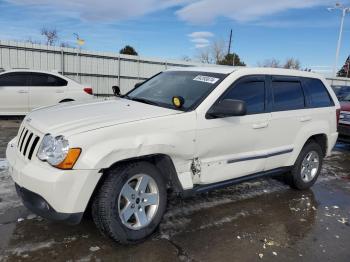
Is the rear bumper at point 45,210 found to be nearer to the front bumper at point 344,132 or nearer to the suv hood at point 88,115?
the suv hood at point 88,115

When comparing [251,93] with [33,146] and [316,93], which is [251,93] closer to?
[316,93]

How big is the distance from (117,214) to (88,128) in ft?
2.69

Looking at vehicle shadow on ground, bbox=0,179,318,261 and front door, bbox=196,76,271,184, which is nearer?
vehicle shadow on ground, bbox=0,179,318,261

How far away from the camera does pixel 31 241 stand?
11.7 feet

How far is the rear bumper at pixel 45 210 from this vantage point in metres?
3.17

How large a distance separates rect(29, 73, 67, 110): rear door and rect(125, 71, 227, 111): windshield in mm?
7052

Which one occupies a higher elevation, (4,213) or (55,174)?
(55,174)

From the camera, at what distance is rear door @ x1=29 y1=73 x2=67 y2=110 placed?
11.2 metres

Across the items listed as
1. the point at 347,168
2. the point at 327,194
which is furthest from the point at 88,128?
the point at 347,168

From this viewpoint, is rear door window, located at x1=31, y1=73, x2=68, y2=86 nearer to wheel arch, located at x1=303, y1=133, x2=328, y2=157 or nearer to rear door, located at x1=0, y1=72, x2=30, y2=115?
rear door, located at x1=0, y1=72, x2=30, y2=115

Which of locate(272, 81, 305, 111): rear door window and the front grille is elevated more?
locate(272, 81, 305, 111): rear door window

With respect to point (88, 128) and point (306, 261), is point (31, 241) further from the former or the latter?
point (306, 261)

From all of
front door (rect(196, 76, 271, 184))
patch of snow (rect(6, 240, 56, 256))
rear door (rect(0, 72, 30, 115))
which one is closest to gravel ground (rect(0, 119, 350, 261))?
patch of snow (rect(6, 240, 56, 256))

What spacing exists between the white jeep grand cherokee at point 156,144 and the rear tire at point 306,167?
0.26ft
